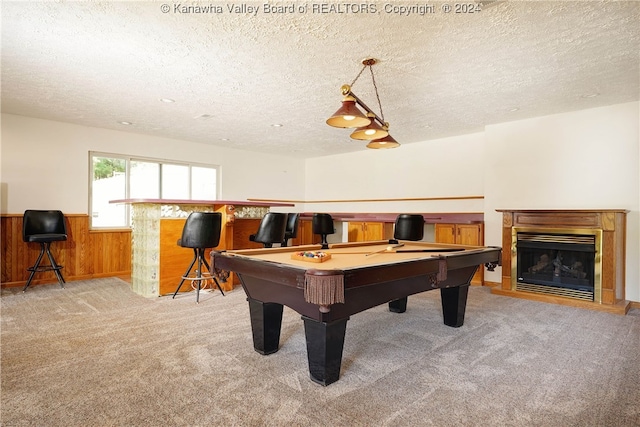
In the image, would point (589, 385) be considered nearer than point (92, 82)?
Yes

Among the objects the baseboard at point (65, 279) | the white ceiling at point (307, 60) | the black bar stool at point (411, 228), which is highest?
the white ceiling at point (307, 60)

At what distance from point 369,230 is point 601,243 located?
3652 mm

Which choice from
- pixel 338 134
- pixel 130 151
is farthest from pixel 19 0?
pixel 338 134

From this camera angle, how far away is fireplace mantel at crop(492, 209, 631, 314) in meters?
3.89

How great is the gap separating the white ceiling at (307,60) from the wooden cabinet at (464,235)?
1645 millimetres

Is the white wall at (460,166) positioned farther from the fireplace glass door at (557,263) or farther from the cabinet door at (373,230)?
the cabinet door at (373,230)

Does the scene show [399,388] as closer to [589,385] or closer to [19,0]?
[589,385]

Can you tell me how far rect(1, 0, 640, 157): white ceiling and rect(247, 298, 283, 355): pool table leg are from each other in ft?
6.72

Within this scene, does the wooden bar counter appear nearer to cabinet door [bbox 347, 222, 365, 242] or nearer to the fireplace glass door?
cabinet door [bbox 347, 222, 365, 242]

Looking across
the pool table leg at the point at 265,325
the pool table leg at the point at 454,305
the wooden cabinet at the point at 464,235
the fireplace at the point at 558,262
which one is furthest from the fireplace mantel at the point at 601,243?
the pool table leg at the point at 265,325

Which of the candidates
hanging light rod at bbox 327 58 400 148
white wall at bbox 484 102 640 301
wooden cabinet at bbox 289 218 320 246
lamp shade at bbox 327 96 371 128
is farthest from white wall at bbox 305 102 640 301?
lamp shade at bbox 327 96 371 128

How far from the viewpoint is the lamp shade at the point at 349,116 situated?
279cm

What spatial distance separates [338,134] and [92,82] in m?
3.61

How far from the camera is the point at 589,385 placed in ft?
6.98
